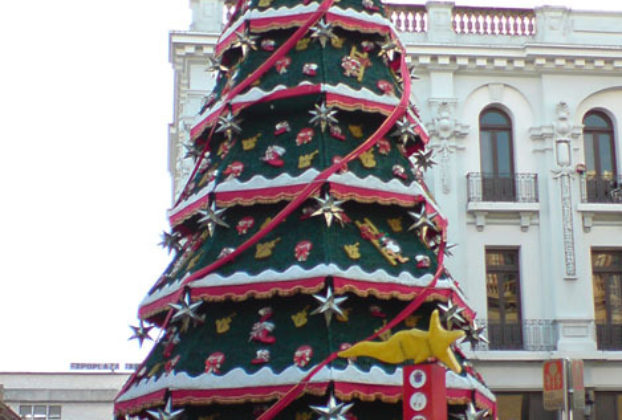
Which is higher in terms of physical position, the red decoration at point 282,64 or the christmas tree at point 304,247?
the red decoration at point 282,64

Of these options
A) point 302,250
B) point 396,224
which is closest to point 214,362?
point 302,250

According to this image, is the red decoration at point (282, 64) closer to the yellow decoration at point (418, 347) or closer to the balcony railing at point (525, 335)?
the yellow decoration at point (418, 347)

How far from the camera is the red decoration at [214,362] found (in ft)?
28.3

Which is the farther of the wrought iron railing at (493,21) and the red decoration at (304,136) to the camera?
the wrought iron railing at (493,21)

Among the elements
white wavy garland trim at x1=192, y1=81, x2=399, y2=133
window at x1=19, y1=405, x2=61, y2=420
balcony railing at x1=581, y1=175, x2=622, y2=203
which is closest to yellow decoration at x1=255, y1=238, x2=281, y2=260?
white wavy garland trim at x1=192, y1=81, x2=399, y2=133

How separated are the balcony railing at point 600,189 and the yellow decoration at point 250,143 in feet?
56.7

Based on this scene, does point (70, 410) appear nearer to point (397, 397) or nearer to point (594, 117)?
point (594, 117)

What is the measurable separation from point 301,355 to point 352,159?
1959 mm

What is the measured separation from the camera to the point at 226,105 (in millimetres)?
9930

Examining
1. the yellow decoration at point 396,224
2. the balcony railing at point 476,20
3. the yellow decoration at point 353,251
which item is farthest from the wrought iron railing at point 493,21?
the yellow decoration at point 353,251

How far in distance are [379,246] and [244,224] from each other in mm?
1249

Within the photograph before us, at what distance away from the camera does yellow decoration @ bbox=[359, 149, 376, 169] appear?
955 cm

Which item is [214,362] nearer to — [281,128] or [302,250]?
[302,250]

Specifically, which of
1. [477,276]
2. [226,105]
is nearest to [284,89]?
[226,105]
